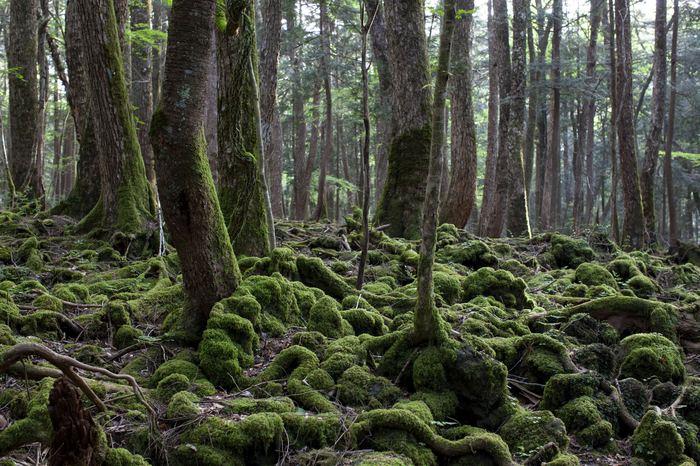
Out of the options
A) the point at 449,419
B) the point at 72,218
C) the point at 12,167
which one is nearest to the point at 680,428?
the point at 449,419

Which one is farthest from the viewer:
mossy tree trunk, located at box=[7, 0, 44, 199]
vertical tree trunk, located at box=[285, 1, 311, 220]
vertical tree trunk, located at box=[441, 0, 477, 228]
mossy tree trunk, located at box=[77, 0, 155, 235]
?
vertical tree trunk, located at box=[285, 1, 311, 220]

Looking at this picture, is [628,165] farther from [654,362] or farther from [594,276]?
[654,362]

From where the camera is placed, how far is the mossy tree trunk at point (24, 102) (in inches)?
506

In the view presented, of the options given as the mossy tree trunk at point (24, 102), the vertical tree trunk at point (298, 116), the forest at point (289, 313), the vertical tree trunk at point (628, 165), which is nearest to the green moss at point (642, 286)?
the forest at point (289, 313)

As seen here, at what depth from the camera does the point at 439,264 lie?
814cm

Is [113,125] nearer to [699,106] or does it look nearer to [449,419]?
[449,419]

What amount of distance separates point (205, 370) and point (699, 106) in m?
29.5

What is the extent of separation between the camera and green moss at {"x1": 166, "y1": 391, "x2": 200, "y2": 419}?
3.88 metres

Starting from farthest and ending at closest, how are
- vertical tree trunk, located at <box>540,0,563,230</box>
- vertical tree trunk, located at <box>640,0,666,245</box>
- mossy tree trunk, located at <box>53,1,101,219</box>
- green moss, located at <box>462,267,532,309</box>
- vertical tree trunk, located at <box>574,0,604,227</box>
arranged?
1. vertical tree trunk, located at <box>574,0,604,227</box>
2. vertical tree trunk, located at <box>540,0,563,230</box>
3. vertical tree trunk, located at <box>640,0,666,245</box>
4. mossy tree trunk, located at <box>53,1,101,219</box>
5. green moss, located at <box>462,267,532,309</box>

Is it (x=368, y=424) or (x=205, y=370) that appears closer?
(x=368, y=424)

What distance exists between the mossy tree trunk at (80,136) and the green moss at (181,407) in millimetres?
7415

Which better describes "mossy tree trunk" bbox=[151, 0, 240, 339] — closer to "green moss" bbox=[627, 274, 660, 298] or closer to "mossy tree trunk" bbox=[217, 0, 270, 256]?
"mossy tree trunk" bbox=[217, 0, 270, 256]

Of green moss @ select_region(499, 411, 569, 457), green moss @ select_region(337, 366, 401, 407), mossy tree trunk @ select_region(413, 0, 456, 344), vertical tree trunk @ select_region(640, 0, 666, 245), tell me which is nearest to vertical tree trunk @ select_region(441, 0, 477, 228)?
vertical tree trunk @ select_region(640, 0, 666, 245)

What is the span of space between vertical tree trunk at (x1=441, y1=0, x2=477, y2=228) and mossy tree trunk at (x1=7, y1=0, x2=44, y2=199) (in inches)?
350
